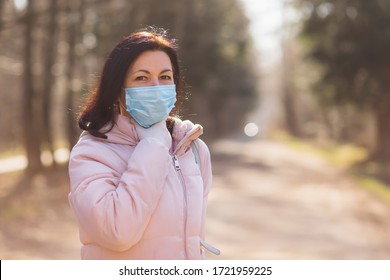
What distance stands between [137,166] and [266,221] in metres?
12.3

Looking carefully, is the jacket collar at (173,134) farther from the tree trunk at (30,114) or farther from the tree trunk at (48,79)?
the tree trunk at (48,79)

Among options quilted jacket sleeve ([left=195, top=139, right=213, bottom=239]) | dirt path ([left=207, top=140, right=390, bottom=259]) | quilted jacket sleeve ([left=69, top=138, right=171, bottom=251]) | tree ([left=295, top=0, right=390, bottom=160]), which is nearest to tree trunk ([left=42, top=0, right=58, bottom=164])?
dirt path ([left=207, top=140, right=390, bottom=259])

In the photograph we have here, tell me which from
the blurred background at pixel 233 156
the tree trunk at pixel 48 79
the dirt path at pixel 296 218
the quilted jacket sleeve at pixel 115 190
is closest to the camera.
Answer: the quilted jacket sleeve at pixel 115 190

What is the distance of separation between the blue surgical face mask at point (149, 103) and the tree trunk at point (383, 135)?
2699 centimetres

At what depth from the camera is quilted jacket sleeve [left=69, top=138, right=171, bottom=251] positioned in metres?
2.64

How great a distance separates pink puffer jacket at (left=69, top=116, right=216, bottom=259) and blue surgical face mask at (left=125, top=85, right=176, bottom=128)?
0.05 metres

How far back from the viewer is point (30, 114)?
2402 centimetres

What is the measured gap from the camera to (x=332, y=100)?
1117 inches

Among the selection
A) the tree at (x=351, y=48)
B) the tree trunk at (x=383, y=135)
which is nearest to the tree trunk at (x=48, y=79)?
the tree at (x=351, y=48)

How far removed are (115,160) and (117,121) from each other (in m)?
0.15

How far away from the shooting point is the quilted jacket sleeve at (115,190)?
2.64 metres

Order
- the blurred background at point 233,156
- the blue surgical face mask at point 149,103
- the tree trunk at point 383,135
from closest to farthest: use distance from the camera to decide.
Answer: the blue surgical face mask at point 149,103, the blurred background at point 233,156, the tree trunk at point 383,135

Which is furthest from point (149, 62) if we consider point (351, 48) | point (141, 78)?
point (351, 48)
